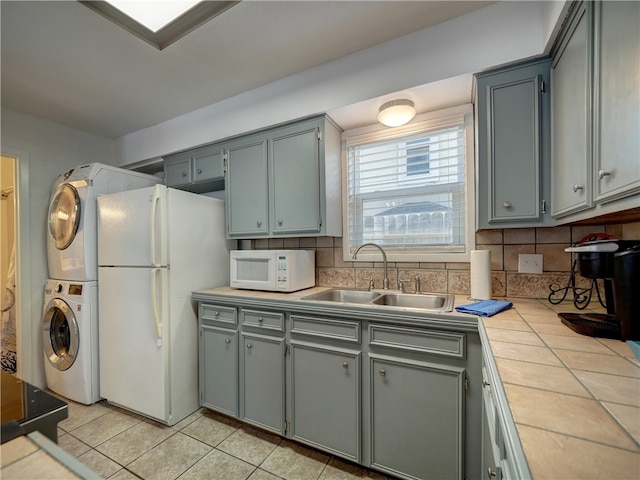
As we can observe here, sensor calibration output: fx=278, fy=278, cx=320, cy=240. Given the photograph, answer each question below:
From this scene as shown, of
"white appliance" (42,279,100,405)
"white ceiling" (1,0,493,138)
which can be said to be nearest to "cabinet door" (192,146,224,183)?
"white ceiling" (1,0,493,138)

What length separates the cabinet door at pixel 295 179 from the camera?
2.04 metres

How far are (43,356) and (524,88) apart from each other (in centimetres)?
429

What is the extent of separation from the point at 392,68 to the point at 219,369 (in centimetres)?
239

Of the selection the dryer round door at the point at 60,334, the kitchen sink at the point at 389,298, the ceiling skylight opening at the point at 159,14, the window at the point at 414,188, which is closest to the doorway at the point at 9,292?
the dryer round door at the point at 60,334

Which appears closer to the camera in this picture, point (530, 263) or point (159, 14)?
point (159, 14)

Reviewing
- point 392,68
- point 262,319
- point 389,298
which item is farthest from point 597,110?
point 262,319

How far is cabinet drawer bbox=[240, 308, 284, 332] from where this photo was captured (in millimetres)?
1816

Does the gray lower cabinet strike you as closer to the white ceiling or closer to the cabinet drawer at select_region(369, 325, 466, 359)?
the cabinet drawer at select_region(369, 325, 466, 359)

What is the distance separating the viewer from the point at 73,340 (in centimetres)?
234

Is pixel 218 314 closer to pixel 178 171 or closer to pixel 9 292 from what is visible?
pixel 178 171

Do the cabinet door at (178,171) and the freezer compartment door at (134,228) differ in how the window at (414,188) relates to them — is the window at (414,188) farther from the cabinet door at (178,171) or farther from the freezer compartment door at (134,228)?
the cabinet door at (178,171)

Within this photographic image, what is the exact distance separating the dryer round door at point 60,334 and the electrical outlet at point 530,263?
3.37 m

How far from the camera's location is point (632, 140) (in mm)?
774

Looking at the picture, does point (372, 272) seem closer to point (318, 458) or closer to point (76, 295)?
point (318, 458)
